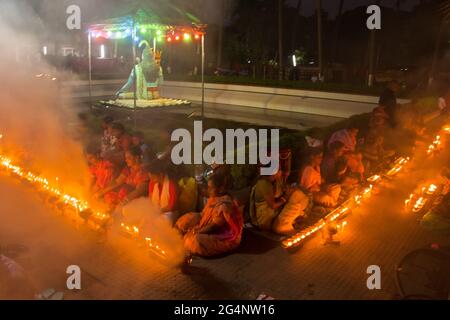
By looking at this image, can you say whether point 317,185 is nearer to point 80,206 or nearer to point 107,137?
point 80,206

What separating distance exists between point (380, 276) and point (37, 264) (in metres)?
3.80

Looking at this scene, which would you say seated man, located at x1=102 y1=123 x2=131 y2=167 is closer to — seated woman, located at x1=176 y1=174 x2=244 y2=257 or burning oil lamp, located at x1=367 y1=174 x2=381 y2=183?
seated woman, located at x1=176 y1=174 x2=244 y2=257

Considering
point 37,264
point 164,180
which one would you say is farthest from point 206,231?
point 37,264

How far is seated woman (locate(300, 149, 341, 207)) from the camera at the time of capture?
6.17 m

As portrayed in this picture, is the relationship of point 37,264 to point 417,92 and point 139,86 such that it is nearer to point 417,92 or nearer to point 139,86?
point 139,86

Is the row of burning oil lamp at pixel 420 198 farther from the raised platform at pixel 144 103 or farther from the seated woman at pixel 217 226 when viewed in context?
the raised platform at pixel 144 103

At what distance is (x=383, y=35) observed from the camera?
30.3 metres

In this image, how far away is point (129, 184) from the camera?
6.54 metres

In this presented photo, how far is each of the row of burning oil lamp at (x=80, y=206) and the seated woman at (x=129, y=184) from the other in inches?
14.3

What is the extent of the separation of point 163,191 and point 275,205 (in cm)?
145

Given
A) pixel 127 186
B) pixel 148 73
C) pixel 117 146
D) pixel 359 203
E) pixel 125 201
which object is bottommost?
pixel 359 203

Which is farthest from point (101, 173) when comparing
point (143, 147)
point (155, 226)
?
point (155, 226)

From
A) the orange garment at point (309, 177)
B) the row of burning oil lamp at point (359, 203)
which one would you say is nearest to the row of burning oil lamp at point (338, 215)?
the row of burning oil lamp at point (359, 203)

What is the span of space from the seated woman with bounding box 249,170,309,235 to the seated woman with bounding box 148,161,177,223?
41.1 inches
